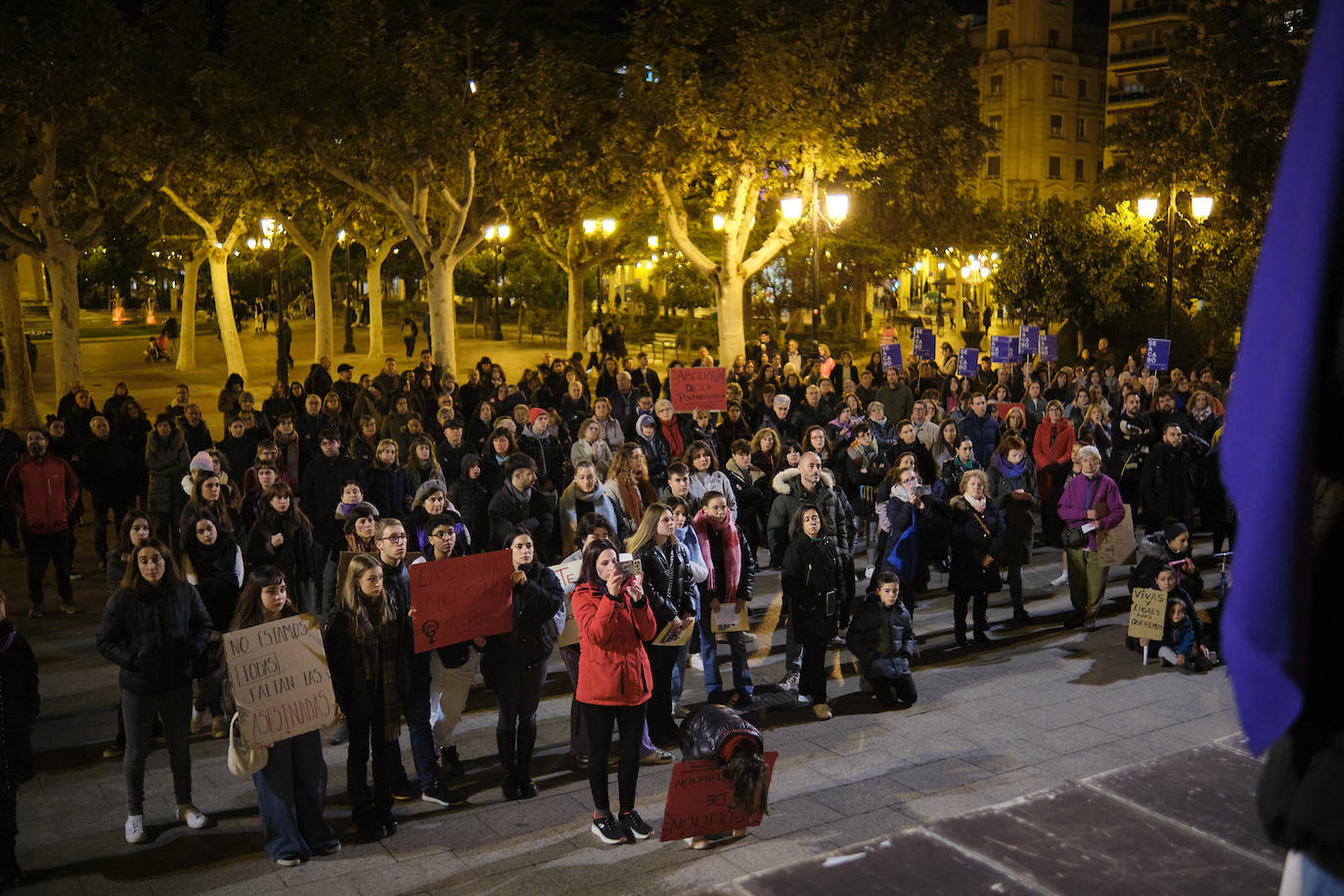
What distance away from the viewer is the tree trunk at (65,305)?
84.0 ft

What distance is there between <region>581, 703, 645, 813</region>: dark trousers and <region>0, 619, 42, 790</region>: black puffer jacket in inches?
130

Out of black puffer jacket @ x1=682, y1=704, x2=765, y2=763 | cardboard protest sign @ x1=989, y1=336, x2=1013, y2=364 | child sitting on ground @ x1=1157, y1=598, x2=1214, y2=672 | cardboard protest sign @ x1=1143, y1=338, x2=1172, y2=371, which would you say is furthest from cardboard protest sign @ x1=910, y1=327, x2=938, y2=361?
black puffer jacket @ x1=682, y1=704, x2=765, y2=763

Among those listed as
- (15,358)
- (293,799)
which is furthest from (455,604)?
(15,358)

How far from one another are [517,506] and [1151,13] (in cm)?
8697

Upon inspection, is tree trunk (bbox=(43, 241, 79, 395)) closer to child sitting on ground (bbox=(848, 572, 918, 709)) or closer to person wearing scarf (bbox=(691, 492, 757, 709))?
person wearing scarf (bbox=(691, 492, 757, 709))

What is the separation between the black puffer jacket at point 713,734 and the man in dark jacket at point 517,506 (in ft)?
14.4

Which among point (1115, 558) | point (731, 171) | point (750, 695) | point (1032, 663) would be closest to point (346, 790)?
point (750, 695)

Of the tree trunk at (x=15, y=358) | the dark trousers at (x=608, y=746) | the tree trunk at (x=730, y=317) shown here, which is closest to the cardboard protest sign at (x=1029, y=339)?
the tree trunk at (x=730, y=317)

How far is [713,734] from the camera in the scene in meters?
6.80

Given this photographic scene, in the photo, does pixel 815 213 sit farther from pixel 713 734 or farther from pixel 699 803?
pixel 699 803

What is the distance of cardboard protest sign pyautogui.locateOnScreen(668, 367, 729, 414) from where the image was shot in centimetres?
1711

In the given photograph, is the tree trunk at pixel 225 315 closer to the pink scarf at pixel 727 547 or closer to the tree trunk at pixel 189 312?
the tree trunk at pixel 189 312

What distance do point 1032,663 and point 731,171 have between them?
18257 millimetres

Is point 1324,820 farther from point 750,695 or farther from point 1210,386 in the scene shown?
point 1210,386
